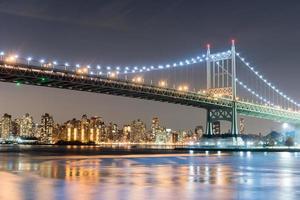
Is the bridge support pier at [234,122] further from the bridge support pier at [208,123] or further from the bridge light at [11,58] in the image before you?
the bridge light at [11,58]

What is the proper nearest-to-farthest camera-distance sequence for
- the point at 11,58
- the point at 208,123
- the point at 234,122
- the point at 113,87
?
the point at 11,58, the point at 113,87, the point at 234,122, the point at 208,123

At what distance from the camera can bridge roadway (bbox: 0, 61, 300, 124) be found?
6944 cm

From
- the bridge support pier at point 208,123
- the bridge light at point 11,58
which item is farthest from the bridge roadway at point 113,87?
the bridge support pier at point 208,123

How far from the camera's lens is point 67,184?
1938cm

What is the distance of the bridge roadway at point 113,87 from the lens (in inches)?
2734

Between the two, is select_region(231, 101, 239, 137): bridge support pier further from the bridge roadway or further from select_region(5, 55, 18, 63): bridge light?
select_region(5, 55, 18, 63): bridge light

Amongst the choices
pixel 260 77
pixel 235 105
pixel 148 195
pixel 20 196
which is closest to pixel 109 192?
pixel 148 195

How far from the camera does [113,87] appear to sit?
80312 mm

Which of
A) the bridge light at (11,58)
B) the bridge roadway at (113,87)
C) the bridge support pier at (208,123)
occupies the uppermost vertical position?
the bridge light at (11,58)

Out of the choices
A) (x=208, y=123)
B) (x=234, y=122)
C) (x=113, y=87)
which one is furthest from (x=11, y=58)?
(x=234, y=122)

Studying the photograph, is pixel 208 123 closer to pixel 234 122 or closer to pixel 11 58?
pixel 234 122

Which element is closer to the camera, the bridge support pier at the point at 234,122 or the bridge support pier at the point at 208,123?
the bridge support pier at the point at 234,122

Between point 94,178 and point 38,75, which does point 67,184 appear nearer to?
point 94,178

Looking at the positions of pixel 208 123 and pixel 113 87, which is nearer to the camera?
pixel 113 87
